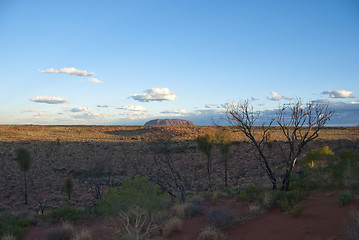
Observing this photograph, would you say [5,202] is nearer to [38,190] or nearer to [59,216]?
[38,190]

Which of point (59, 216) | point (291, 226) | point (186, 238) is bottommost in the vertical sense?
point (59, 216)

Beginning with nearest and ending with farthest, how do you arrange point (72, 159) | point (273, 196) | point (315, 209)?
point (315, 209) < point (273, 196) < point (72, 159)

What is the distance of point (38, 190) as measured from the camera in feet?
76.7

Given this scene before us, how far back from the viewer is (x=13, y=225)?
11.6 m

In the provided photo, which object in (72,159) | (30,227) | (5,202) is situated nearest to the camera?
(30,227)

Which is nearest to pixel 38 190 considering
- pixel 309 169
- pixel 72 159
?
pixel 72 159

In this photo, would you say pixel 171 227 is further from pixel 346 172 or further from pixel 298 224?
pixel 346 172

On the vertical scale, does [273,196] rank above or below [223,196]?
above

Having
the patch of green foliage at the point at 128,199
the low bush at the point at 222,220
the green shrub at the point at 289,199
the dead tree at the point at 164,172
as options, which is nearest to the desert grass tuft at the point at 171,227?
the patch of green foliage at the point at 128,199

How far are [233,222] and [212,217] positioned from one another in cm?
86

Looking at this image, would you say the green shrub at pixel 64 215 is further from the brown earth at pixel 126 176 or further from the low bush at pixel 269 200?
the low bush at pixel 269 200

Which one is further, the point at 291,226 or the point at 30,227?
the point at 30,227

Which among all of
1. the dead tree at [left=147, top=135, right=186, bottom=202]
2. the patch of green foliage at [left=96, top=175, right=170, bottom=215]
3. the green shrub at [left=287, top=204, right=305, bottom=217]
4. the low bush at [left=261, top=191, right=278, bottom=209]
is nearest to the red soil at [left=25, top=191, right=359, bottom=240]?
the green shrub at [left=287, top=204, right=305, bottom=217]

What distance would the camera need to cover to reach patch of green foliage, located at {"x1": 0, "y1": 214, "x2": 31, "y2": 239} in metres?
10.5
